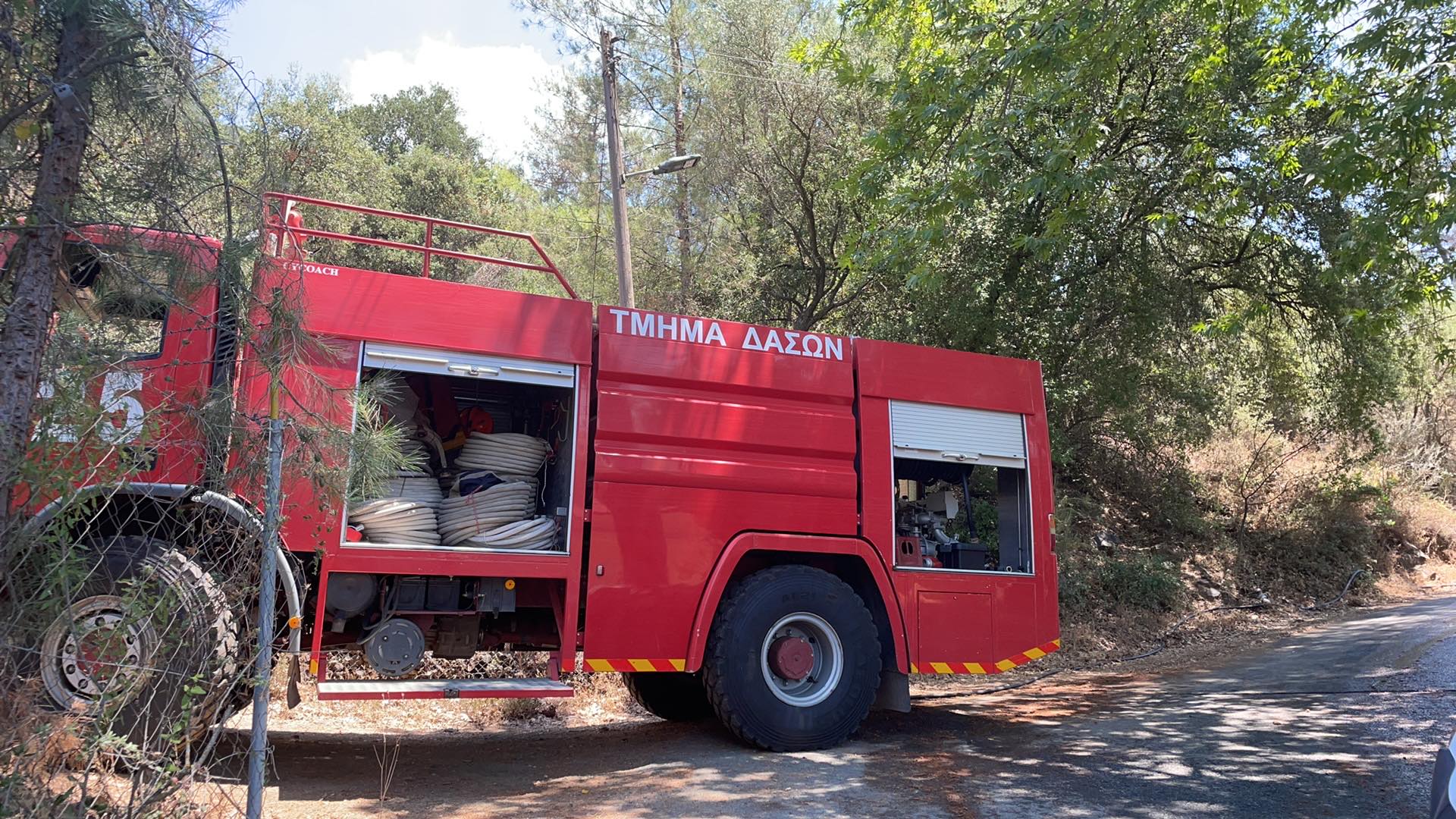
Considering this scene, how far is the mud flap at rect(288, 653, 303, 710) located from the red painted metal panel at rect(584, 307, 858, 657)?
1645 mm

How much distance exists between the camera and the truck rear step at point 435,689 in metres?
5.51

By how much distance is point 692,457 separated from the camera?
21.9ft

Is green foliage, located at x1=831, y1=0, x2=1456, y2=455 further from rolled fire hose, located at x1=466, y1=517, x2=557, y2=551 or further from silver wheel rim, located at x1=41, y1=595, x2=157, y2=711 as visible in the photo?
silver wheel rim, located at x1=41, y1=595, x2=157, y2=711

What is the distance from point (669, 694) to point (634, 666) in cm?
192

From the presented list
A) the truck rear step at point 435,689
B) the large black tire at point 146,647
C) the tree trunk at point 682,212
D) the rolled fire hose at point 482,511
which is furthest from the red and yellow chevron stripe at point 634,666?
the tree trunk at point 682,212

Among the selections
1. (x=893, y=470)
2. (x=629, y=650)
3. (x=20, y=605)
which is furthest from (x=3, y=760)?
Answer: (x=893, y=470)

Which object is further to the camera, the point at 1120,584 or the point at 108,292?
the point at 1120,584

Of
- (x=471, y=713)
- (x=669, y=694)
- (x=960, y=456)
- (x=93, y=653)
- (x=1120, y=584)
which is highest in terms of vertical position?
(x=960, y=456)

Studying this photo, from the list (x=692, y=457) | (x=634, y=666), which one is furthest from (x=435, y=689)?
(x=692, y=457)

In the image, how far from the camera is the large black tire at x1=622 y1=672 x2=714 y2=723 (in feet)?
26.8

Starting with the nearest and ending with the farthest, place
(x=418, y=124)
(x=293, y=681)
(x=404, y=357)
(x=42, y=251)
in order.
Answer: (x=42, y=251)
(x=293, y=681)
(x=404, y=357)
(x=418, y=124)

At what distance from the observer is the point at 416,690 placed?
18.6ft

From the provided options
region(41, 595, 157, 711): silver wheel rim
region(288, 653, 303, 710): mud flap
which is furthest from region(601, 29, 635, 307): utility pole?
region(41, 595, 157, 711): silver wheel rim

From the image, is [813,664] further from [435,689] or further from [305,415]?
[305,415]
